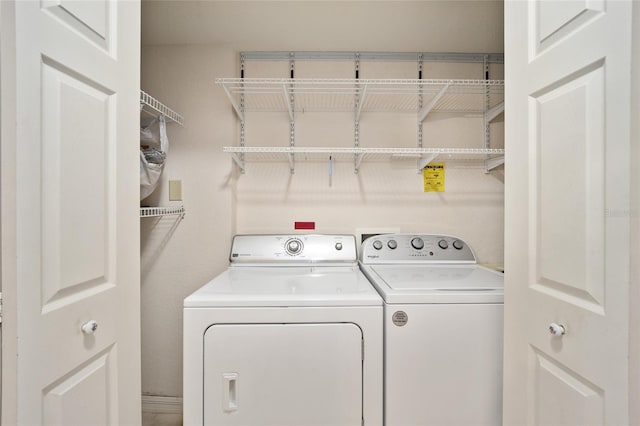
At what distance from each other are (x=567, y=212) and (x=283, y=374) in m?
1.04

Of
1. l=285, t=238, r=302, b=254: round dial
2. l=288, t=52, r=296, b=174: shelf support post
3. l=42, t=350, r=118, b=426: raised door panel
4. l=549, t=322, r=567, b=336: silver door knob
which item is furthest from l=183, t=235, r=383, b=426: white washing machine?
l=288, t=52, r=296, b=174: shelf support post

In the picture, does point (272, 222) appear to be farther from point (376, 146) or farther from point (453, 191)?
point (453, 191)

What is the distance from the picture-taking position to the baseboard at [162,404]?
184 centimetres

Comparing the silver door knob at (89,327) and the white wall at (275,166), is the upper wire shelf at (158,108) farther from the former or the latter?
the silver door knob at (89,327)

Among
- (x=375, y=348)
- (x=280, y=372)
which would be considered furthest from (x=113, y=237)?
(x=375, y=348)

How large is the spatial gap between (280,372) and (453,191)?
156 cm

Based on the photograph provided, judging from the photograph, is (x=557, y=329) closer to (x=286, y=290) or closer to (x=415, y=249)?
(x=286, y=290)

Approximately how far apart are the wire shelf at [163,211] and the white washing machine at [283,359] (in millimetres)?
694

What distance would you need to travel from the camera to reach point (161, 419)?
1816mm

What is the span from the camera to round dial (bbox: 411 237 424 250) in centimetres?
183

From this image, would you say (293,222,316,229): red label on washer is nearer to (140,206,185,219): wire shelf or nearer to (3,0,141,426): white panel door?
(140,206,185,219): wire shelf

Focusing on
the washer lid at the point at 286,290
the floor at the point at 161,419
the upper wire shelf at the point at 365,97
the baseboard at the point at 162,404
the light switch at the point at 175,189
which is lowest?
→ the floor at the point at 161,419

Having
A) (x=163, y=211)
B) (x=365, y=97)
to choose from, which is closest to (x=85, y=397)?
(x=163, y=211)

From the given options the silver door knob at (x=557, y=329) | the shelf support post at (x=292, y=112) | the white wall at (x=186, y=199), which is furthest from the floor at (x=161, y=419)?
the silver door knob at (x=557, y=329)
